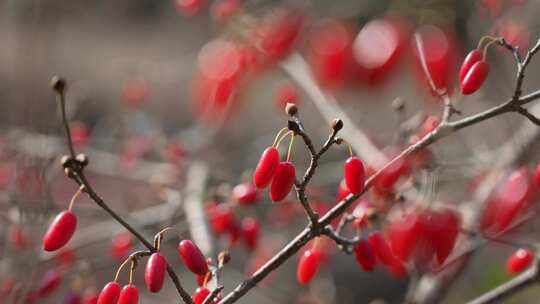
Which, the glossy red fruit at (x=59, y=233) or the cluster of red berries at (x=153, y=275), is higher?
the glossy red fruit at (x=59, y=233)

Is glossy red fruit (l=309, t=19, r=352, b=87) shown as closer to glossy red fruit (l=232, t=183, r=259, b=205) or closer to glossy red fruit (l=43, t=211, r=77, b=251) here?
glossy red fruit (l=232, t=183, r=259, b=205)

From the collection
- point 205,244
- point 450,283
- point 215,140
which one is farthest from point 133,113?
point 450,283

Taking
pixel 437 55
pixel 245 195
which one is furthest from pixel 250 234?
pixel 437 55

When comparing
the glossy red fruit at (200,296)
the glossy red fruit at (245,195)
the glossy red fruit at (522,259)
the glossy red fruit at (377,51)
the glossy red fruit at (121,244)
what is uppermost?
the glossy red fruit at (377,51)

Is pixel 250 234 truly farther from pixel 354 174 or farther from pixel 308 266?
pixel 354 174

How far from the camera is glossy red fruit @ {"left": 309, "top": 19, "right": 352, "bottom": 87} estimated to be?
3.15m

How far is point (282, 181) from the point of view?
1.20 meters

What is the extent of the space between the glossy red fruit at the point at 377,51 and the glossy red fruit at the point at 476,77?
74.1 inches

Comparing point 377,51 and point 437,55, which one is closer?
point 437,55

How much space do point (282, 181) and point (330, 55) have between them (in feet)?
6.79

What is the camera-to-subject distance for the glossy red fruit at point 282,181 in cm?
120

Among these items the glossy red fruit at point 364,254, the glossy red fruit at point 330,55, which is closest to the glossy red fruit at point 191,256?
the glossy red fruit at point 364,254

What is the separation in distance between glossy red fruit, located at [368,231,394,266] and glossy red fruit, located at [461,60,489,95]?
37cm

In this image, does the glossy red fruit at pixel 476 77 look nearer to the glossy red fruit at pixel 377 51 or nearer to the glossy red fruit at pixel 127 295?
the glossy red fruit at pixel 127 295
